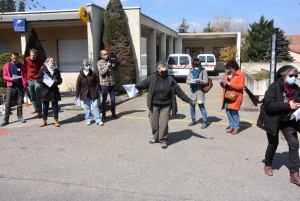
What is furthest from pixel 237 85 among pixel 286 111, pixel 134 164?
pixel 134 164

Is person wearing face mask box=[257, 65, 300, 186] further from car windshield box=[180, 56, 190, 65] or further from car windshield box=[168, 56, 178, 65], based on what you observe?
car windshield box=[168, 56, 178, 65]

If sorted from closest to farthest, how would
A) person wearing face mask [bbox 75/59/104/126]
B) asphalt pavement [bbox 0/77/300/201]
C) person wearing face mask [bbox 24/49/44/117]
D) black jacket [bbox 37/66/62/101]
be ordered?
asphalt pavement [bbox 0/77/300/201] → black jacket [bbox 37/66/62/101] → person wearing face mask [bbox 75/59/104/126] → person wearing face mask [bbox 24/49/44/117]

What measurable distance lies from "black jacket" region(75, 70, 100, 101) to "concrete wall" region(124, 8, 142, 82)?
7.12 meters

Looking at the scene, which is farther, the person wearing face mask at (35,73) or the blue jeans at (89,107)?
the person wearing face mask at (35,73)

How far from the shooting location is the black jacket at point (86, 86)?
7.55 meters

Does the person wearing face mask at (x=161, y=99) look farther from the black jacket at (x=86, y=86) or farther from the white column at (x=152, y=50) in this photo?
the white column at (x=152, y=50)

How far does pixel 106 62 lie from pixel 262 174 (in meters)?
5.20

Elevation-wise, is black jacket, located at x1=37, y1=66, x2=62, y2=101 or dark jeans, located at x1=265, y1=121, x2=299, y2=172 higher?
black jacket, located at x1=37, y1=66, x2=62, y2=101

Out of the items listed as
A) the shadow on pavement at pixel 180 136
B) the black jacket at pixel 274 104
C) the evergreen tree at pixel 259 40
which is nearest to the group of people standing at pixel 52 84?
the shadow on pavement at pixel 180 136

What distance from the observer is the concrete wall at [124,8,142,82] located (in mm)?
14203

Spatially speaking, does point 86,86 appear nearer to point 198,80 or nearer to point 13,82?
point 13,82

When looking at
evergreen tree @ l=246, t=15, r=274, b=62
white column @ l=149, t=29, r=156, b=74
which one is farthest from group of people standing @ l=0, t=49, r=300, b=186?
evergreen tree @ l=246, t=15, r=274, b=62

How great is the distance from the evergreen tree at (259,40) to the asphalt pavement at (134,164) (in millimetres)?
22068

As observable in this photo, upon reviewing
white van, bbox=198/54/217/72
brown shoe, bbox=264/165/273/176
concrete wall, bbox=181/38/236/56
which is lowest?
brown shoe, bbox=264/165/273/176
